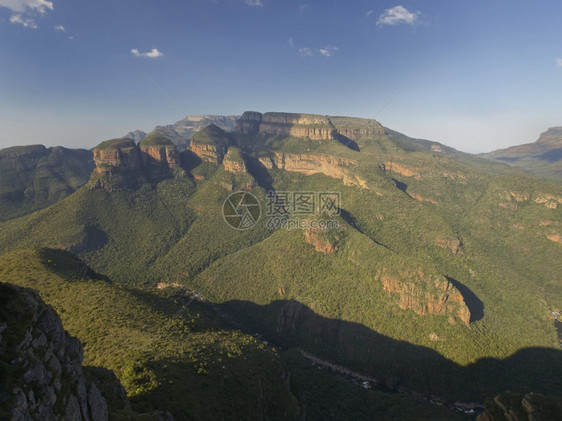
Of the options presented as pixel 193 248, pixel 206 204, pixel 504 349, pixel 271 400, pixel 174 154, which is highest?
pixel 174 154

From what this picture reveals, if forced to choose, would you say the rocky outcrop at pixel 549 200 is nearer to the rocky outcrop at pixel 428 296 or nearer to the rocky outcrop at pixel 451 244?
the rocky outcrop at pixel 451 244

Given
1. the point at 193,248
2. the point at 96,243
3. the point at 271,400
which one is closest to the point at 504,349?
the point at 271,400

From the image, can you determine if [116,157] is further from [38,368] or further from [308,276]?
[38,368]

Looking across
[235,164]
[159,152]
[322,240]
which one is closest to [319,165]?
[235,164]

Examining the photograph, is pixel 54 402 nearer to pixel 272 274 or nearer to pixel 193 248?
pixel 272 274

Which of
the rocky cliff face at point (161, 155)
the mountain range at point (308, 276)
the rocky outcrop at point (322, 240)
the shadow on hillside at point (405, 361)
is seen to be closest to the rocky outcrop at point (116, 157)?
the mountain range at point (308, 276)
